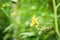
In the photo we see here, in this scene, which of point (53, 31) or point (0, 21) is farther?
point (0, 21)

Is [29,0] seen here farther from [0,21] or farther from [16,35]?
[0,21]

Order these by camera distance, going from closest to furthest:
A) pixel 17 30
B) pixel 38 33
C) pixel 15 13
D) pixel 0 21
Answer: pixel 38 33 → pixel 17 30 → pixel 15 13 → pixel 0 21

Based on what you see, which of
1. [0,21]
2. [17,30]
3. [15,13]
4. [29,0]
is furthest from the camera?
[0,21]

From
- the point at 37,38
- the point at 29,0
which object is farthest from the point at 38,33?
the point at 29,0

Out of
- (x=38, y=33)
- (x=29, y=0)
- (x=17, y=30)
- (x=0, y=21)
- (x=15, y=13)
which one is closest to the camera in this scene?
(x=38, y=33)

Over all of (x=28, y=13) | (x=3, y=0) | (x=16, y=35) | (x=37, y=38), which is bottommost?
(x=37, y=38)

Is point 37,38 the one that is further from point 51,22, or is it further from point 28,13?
point 28,13

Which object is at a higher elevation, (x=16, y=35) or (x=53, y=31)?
(x=16, y=35)

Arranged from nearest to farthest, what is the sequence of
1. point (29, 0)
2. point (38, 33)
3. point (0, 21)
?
point (38, 33) → point (29, 0) → point (0, 21)

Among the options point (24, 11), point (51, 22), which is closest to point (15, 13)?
point (24, 11)
